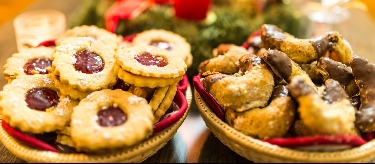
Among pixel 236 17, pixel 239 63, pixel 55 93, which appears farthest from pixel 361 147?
pixel 236 17

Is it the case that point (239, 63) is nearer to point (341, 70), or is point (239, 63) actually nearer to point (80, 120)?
→ point (341, 70)

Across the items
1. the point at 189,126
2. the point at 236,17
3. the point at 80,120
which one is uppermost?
the point at 80,120

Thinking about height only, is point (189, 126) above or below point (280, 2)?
below

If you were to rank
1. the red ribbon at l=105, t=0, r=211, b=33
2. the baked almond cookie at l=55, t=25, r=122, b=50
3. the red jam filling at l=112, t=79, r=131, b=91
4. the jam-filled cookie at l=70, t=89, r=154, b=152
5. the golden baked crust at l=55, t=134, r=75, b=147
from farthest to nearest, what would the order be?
the red ribbon at l=105, t=0, r=211, b=33 → the baked almond cookie at l=55, t=25, r=122, b=50 → the red jam filling at l=112, t=79, r=131, b=91 → the golden baked crust at l=55, t=134, r=75, b=147 → the jam-filled cookie at l=70, t=89, r=154, b=152

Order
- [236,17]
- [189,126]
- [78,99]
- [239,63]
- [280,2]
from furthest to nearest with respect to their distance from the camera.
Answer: [280,2]
[236,17]
[189,126]
[239,63]
[78,99]

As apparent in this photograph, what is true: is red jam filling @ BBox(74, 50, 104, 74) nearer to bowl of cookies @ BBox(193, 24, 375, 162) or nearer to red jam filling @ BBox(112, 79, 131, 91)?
red jam filling @ BBox(112, 79, 131, 91)

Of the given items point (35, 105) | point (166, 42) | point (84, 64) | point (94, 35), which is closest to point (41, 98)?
point (35, 105)

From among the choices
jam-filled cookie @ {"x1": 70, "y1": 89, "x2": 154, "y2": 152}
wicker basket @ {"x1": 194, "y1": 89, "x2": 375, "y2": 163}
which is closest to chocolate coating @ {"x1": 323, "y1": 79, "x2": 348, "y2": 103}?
wicker basket @ {"x1": 194, "y1": 89, "x2": 375, "y2": 163}
